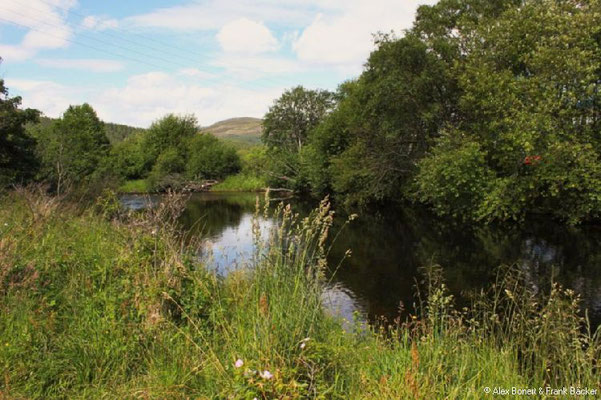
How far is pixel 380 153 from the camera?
1100 inches

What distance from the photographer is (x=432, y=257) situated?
50.1 ft

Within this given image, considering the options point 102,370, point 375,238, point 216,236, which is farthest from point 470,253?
point 102,370

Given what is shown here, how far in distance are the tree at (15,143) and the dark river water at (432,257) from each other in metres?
8.44

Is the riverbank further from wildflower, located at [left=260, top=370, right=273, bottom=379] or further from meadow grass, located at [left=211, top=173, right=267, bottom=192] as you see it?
wildflower, located at [left=260, top=370, right=273, bottom=379]

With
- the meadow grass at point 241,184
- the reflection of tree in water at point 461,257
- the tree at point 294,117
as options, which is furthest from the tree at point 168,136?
the reflection of tree in water at point 461,257

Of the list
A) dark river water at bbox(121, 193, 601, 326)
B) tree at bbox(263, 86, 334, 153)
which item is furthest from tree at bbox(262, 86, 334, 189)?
dark river water at bbox(121, 193, 601, 326)

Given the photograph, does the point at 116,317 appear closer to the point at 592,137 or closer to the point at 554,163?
the point at 554,163

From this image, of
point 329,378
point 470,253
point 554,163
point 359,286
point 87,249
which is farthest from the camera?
point 554,163

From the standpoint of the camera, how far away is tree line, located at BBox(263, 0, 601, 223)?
18.0m

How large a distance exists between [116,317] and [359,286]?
9.08 meters

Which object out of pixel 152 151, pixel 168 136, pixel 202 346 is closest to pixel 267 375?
pixel 202 346

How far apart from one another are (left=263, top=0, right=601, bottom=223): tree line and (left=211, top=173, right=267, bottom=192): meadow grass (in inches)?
990

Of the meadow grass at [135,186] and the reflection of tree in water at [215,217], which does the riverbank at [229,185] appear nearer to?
the meadow grass at [135,186]

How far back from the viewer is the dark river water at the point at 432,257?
11.4m
